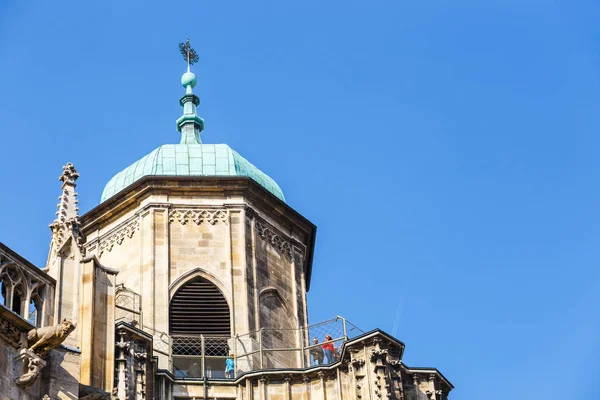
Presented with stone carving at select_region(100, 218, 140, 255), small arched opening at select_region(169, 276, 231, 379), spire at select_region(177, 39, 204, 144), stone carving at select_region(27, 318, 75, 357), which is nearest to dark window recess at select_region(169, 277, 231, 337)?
small arched opening at select_region(169, 276, 231, 379)

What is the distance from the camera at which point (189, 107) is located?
151ft

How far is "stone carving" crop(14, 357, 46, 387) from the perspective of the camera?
84.2ft

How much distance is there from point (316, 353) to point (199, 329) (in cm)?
276

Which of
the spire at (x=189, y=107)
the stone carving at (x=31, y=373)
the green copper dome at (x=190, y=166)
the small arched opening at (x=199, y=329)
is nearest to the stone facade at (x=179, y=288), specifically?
the small arched opening at (x=199, y=329)

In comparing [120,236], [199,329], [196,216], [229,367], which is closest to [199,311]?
[199,329]

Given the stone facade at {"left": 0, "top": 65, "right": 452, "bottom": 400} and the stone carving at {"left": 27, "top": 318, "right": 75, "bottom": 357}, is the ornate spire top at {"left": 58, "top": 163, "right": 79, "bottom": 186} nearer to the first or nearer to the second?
the stone facade at {"left": 0, "top": 65, "right": 452, "bottom": 400}

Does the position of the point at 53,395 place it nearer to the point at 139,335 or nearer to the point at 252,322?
the point at 139,335

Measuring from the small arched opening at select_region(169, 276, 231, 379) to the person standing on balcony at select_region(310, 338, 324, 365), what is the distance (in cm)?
190

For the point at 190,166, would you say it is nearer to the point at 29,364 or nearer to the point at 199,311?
the point at 199,311

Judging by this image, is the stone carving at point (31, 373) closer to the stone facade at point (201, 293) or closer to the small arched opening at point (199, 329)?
the stone facade at point (201, 293)

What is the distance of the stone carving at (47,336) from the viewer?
26297 millimetres

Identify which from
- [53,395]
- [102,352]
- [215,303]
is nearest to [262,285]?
[215,303]

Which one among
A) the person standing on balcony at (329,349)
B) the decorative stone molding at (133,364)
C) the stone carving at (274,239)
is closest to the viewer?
the decorative stone molding at (133,364)

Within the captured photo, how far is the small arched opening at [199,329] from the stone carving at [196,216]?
1.64 m
